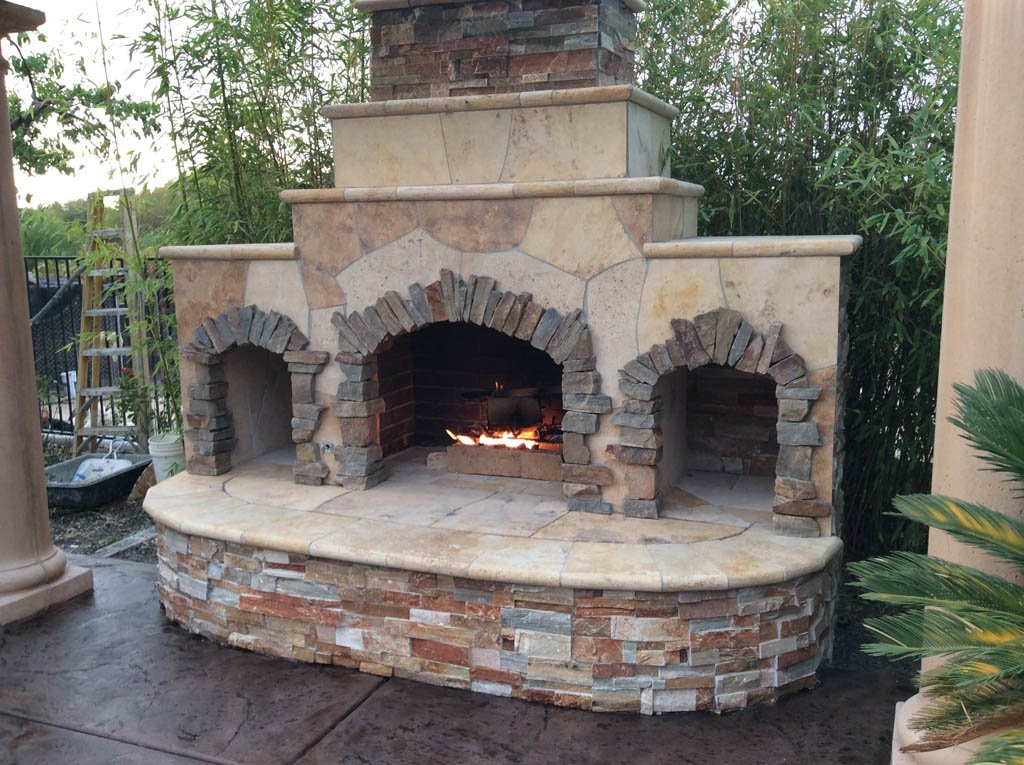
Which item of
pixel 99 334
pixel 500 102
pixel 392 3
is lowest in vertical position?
pixel 99 334

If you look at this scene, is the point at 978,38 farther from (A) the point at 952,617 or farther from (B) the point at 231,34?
(B) the point at 231,34

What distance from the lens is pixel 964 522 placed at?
109 inches

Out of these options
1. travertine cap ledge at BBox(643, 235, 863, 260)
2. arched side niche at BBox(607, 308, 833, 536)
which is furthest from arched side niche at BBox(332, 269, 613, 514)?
travertine cap ledge at BBox(643, 235, 863, 260)

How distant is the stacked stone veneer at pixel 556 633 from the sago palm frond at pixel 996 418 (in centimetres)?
140

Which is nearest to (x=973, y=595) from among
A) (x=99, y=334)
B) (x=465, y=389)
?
(x=465, y=389)

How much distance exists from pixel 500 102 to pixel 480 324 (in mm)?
1073

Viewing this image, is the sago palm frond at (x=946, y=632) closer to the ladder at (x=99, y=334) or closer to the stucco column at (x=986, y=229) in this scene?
the stucco column at (x=986, y=229)

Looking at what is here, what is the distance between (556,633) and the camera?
3.96 metres

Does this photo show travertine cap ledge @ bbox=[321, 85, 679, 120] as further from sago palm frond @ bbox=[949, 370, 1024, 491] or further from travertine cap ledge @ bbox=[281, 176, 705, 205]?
sago palm frond @ bbox=[949, 370, 1024, 491]

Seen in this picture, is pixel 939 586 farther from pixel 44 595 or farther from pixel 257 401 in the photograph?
pixel 44 595

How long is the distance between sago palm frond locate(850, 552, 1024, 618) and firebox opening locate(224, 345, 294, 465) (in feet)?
12.4

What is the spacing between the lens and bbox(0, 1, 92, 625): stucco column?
4852mm

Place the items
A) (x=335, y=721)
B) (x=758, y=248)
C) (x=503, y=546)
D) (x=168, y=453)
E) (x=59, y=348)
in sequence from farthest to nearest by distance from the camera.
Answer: (x=59, y=348)
(x=168, y=453)
(x=503, y=546)
(x=758, y=248)
(x=335, y=721)

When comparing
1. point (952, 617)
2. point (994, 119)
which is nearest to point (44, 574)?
point (952, 617)
